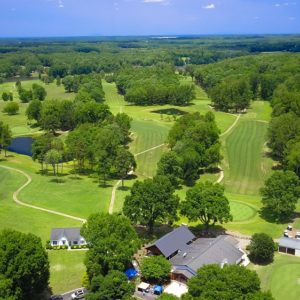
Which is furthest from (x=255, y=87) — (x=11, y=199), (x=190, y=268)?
(x=190, y=268)

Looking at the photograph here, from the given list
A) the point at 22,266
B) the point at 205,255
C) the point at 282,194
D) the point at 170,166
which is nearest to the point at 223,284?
the point at 205,255

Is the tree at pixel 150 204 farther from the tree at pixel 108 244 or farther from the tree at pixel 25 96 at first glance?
the tree at pixel 25 96

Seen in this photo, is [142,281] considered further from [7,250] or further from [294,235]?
[294,235]

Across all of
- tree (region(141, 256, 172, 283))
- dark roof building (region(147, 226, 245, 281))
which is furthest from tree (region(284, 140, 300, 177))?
tree (region(141, 256, 172, 283))

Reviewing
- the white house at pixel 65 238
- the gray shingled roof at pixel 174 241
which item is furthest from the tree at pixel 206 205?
the white house at pixel 65 238

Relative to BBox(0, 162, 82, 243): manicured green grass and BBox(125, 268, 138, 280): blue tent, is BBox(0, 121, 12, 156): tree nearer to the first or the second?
BBox(0, 162, 82, 243): manicured green grass

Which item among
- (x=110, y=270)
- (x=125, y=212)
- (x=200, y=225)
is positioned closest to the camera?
(x=110, y=270)

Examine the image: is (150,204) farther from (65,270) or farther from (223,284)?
(223,284)
